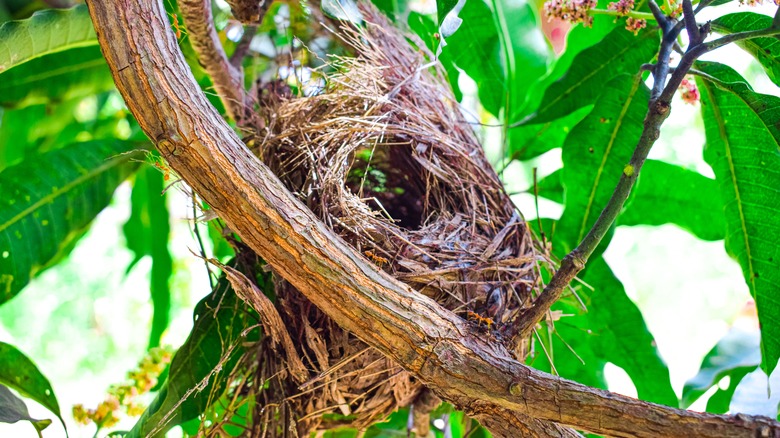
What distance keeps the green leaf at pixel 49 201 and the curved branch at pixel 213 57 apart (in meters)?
0.25

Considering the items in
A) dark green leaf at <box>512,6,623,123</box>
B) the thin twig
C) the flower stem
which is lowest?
the thin twig

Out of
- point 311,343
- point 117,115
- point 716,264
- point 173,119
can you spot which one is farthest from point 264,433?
point 716,264

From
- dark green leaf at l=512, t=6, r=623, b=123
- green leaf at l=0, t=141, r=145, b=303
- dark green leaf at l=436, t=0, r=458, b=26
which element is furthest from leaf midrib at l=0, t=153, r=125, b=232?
dark green leaf at l=512, t=6, r=623, b=123

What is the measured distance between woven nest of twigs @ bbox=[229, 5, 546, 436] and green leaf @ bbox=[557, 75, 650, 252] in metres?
0.14

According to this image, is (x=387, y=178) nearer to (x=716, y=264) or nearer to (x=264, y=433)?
(x=264, y=433)

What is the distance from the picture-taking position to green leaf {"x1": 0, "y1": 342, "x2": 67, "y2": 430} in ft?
4.28

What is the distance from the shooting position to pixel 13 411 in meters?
1.13

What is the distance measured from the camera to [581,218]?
133cm

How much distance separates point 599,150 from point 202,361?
827 millimetres

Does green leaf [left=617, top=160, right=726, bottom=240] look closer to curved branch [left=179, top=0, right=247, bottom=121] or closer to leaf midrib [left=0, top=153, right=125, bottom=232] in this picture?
curved branch [left=179, top=0, right=247, bottom=121]

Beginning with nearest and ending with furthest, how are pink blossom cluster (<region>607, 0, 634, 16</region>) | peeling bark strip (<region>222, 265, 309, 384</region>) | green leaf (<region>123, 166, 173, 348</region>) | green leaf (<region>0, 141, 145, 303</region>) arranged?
peeling bark strip (<region>222, 265, 309, 384</region>) → pink blossom cluster (<region>607, 0, 634, 16</region>) → green leaf (<region>0, 141, 145, 303</region>) → green leaf (<region>123, 166, 173, 348</region>)

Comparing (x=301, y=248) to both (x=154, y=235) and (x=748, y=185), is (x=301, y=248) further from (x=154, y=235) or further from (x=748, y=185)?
(x=154, y=235)

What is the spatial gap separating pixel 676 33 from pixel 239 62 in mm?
914

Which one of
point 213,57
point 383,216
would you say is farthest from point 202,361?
point 213,57
